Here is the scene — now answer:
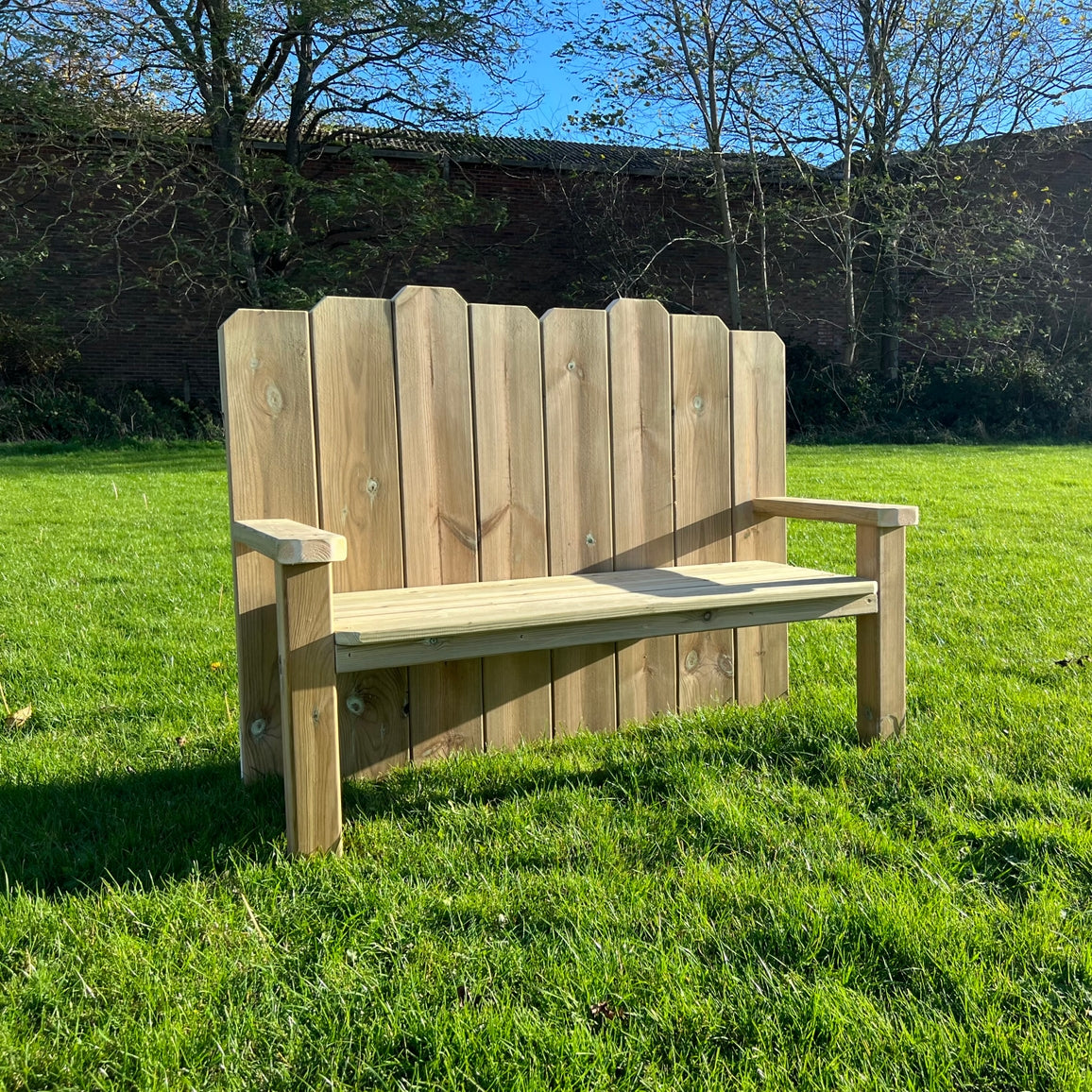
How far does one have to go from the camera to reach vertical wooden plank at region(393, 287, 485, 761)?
9.80 feet

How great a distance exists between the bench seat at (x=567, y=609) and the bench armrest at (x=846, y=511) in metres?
0.20

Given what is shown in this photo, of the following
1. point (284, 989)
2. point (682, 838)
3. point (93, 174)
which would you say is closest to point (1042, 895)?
point (682, 838)

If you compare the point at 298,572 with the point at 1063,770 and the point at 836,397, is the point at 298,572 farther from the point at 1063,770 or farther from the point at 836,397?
the point at 836,397

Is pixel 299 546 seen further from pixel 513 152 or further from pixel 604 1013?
pixel 513 152

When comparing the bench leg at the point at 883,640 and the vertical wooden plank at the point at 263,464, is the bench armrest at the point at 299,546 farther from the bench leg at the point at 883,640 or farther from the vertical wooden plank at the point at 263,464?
the bench leg at the point at 883,640

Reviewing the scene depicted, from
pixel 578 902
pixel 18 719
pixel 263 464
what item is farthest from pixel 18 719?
pixel 578 902

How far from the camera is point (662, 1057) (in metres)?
1.59

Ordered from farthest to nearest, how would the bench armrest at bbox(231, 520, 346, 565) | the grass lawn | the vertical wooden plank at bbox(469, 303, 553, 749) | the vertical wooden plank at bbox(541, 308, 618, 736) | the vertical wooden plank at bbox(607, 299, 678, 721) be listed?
the vertical wooden plank at bbox(607, 299, 678, 721)
the vertical wooden plank at bbox(541, 308, 618, 736)
the vertical wooden plank at bbox(469, 303, 553, 749)
the bench armrest at bbox(231, 520, 346, 565)
the grass lawn

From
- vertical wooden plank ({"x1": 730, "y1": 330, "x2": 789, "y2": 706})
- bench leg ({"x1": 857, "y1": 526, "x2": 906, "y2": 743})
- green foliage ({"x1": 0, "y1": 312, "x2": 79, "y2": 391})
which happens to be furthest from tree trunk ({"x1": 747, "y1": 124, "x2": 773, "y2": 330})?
bench leg ({"x1": 857, "y1": 526, "x2": 906, "y2": 743})

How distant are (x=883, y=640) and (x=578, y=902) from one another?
4.88 feet

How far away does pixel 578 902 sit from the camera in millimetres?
2053

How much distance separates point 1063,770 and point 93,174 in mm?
16630

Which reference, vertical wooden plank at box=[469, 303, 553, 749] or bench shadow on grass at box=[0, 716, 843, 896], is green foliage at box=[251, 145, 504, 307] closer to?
vertical wooden plank at box=[469, 303, 553, 749]

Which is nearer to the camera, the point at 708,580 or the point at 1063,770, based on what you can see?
the point at 1063,770
